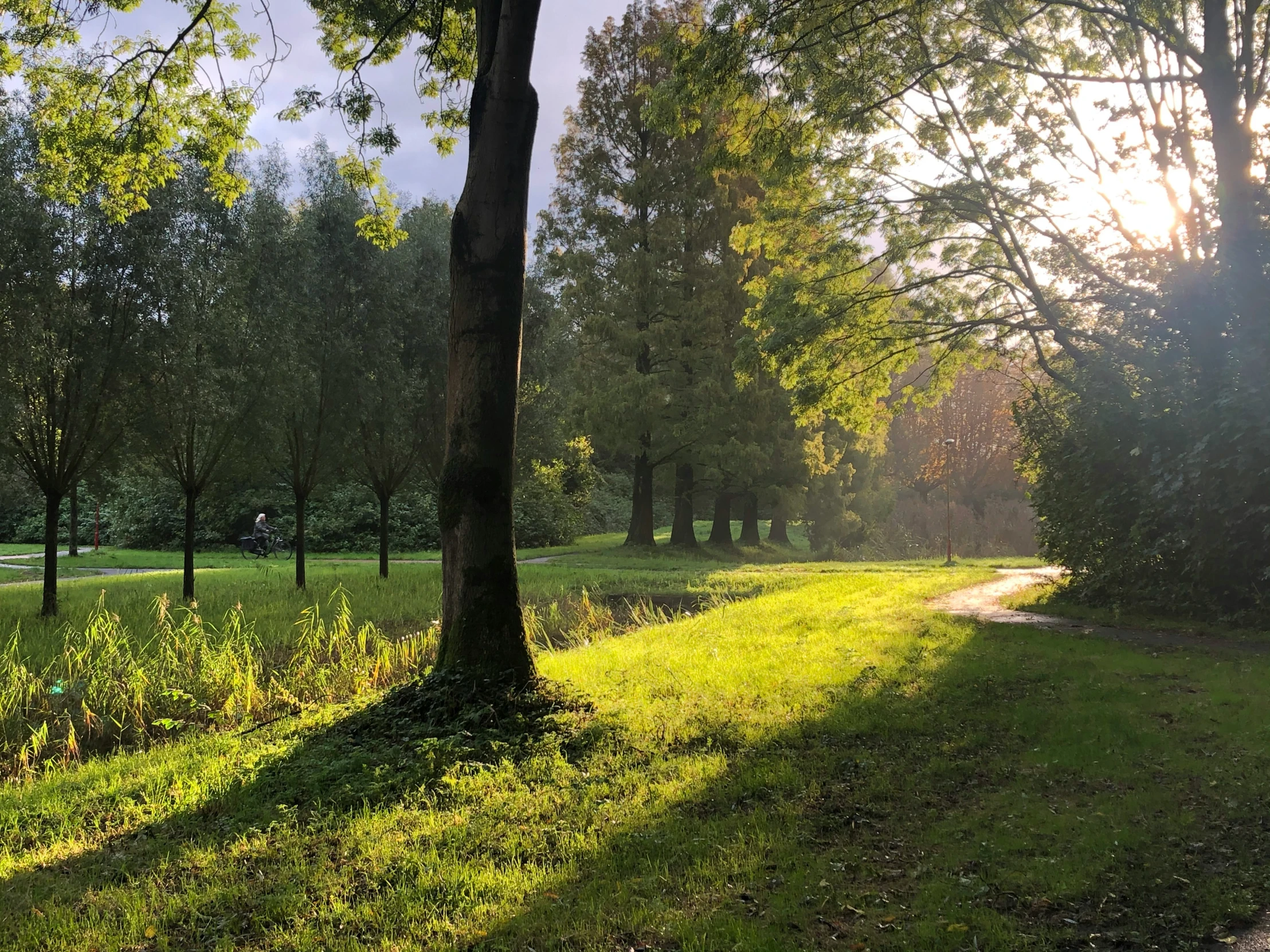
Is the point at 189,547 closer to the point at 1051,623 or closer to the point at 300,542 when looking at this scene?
the point at 300,542

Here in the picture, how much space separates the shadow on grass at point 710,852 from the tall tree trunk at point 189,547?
8.63 m

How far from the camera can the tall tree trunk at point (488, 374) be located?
5309 millimetres

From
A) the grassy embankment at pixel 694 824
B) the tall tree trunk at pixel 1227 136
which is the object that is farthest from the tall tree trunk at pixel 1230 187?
the grassy embankment at pixel 694 824

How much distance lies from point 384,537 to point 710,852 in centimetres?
1402

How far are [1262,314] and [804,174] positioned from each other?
659 cm

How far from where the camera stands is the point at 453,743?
4.54m

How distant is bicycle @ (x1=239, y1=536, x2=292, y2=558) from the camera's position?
2403 centimetres

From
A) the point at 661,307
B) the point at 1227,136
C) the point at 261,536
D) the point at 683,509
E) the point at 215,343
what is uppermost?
the point at 661,307

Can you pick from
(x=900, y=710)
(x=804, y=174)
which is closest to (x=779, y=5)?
(x=804, y=174)

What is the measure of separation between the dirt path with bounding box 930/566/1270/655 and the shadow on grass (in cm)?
421

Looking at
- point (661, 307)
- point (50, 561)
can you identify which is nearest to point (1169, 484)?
point (50, 561)

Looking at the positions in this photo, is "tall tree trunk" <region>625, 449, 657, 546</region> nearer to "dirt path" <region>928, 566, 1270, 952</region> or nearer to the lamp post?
the lamp post

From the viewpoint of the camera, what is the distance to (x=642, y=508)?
24938 mm

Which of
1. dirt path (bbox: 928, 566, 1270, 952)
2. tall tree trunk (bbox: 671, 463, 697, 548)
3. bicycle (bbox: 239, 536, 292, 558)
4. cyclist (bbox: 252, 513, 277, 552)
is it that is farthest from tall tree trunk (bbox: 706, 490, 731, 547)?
cyclist (bbox: 252, 513, 277, 552)
